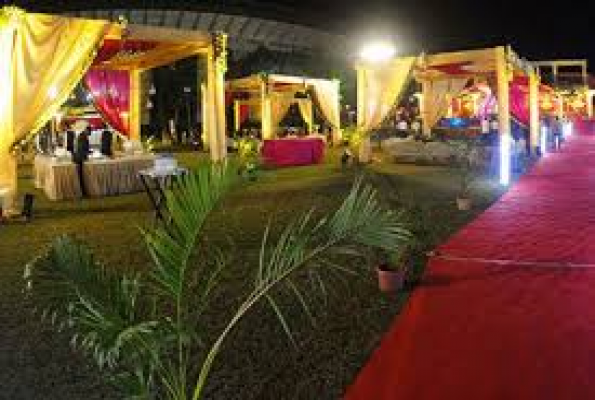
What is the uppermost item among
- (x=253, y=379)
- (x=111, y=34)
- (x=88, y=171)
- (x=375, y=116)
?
(x=111, y=34)

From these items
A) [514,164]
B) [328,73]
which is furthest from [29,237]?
[328,73]

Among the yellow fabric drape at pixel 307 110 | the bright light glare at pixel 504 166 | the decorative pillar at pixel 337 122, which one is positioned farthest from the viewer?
the yellow fabric drape at pixel 307 110

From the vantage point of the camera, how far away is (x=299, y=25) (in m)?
55.0

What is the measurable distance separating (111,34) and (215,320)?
735 cm

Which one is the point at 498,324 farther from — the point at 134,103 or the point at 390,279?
the point at 134,103

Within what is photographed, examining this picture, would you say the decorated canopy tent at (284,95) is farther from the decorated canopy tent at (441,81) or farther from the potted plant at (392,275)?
Answer: the potted plant at (392,275)

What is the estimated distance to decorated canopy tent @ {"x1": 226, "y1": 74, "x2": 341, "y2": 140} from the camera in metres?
21.5

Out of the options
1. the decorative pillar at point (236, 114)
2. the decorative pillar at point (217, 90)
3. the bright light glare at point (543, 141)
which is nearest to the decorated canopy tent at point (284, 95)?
the decorative pillar at point (236, 114)

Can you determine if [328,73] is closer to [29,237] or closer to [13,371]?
[29,237]

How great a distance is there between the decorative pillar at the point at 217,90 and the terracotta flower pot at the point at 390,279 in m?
7.82

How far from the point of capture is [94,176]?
466 inches

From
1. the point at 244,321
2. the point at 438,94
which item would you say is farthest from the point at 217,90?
the point at 244,321

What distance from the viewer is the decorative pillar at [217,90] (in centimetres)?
1280

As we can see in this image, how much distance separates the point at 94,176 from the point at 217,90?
3047mm
